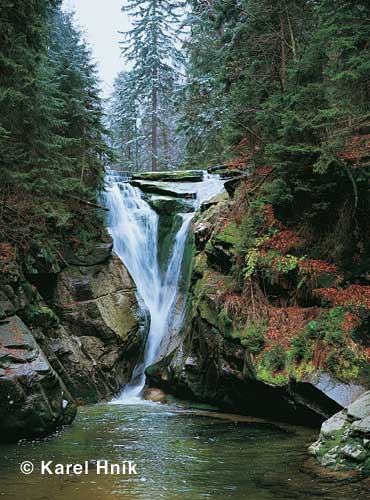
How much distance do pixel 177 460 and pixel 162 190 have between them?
12051 mm

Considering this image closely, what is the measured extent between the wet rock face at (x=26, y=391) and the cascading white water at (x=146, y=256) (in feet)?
11.3

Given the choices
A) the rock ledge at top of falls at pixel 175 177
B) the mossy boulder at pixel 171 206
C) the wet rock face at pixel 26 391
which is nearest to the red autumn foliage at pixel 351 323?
the wet rock face at pixel 26 391

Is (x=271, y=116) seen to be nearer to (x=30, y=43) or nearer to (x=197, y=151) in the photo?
(x=30, y=43)

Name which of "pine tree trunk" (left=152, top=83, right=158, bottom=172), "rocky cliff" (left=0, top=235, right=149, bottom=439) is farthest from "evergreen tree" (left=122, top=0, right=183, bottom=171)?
"rocky cliff" (left=0, top=235, right=149, bottom=439)

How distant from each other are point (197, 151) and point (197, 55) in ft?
15.3

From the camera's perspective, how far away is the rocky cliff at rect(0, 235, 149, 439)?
7695 mm

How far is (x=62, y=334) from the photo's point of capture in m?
11.2

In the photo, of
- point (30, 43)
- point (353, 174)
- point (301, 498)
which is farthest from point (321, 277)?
Result: point (30, 43)

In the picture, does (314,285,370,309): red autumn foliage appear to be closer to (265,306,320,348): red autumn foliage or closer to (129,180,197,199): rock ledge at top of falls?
(265,306,320,348): red autumn foliage

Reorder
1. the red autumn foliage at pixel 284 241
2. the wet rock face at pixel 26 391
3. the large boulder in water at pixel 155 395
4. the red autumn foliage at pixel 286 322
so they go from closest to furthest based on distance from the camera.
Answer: the wet rock face at pixel 26 391 → the red autumn foliage at pixel 286 322 → the red autumn foliage at pixel 284 241 → the large boulder in water at pixel 155 395

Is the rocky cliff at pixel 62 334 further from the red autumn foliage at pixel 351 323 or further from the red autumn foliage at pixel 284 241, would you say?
the red autumn foliage at pixel 351 323

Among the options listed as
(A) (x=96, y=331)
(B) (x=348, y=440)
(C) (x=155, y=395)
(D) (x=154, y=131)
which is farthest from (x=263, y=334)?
(D) (x=154, y=131)

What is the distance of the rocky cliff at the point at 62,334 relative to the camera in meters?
7.70

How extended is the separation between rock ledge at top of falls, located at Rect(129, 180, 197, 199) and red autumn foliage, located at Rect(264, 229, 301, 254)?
701 centimetres
